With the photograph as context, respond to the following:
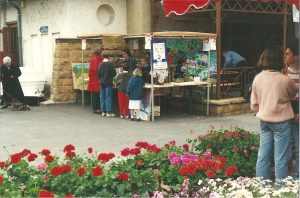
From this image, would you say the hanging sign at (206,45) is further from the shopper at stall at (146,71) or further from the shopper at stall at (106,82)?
the shopper at stall at (106,82)

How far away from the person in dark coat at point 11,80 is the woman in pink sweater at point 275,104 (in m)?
11.0

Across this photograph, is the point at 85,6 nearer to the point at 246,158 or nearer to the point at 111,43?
the point at 111,43

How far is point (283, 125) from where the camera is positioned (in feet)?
18.7

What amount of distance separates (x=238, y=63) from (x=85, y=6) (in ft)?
17.8

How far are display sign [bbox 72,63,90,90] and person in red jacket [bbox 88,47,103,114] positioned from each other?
131 centimetres

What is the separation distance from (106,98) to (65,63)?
3634 mm

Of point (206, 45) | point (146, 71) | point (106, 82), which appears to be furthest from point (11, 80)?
point (206, 45)

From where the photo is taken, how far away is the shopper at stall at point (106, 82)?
527 inches

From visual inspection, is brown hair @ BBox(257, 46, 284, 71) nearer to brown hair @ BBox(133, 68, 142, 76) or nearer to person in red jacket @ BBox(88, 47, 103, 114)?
brown hair @ BBox(133, 68, 142, 76)

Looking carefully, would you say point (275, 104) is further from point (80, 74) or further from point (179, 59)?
point (80, 74)

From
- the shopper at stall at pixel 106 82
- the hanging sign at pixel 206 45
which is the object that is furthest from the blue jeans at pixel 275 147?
the hanging sign at pixel 206 45

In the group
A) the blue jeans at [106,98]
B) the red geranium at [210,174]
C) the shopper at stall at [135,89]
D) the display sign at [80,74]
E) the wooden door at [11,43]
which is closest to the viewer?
the red geranium at [210,174]

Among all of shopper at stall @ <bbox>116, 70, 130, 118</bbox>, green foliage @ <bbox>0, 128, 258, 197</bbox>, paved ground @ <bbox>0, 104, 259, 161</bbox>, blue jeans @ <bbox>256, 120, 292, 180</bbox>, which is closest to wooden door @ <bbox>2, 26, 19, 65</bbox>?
paved ground @ <bbox>0, 104, 259, 161</bbox>

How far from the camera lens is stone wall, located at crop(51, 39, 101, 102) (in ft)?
54.2
